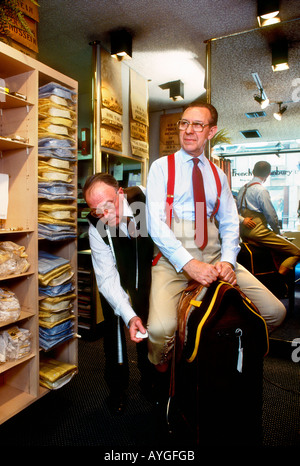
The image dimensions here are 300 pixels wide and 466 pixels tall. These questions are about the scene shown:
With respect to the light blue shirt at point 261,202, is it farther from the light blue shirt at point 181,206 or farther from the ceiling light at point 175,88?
the ceiling light at point 175,88

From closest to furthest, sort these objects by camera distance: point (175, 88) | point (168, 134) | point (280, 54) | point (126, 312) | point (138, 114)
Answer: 1. point (126, 312)
2. point (280, 54)
3. point (138, 114)
4. point (175, 88)
5. point (168, 134)

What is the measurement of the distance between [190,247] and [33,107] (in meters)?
1.43

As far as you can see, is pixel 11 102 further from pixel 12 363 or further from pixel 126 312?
pixel 12 363

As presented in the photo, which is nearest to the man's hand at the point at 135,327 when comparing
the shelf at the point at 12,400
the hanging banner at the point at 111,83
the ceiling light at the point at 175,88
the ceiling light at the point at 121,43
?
the shelf at the point at 12,400

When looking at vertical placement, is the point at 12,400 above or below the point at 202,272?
below

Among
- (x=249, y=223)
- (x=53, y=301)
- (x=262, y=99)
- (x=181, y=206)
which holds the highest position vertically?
(x=262, y=99)

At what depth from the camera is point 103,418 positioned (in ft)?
6.82

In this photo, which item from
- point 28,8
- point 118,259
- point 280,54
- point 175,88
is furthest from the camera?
point 175,88

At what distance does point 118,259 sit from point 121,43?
252 centimetres

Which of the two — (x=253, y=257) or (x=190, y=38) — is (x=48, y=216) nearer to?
(x=253, y=257)

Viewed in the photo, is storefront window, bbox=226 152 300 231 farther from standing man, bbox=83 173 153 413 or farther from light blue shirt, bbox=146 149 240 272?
standing man, bbox=83 173 153 413

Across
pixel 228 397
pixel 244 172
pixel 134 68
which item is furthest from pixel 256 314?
pixel 134 68

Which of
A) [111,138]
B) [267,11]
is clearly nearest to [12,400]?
[111,138]

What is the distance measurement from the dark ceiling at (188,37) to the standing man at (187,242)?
1557mm
